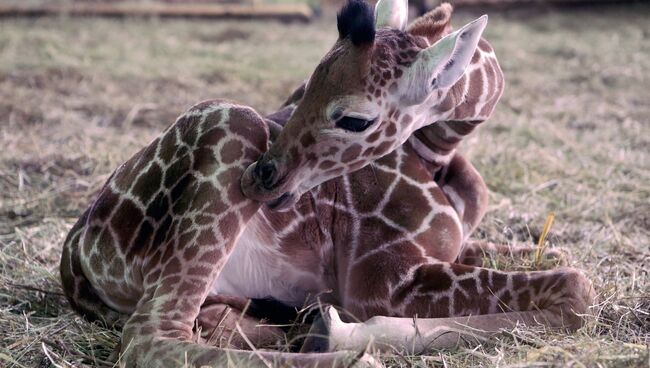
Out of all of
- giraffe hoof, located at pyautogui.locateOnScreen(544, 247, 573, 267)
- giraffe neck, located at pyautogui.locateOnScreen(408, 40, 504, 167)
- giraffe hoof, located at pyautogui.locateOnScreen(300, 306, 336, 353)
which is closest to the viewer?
giraffe hoof, located at pyautogui.locateOnScreen(300, 306, 336, 353)

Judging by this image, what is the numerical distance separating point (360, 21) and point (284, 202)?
0.80 m

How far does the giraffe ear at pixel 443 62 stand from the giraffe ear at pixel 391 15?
37 cm

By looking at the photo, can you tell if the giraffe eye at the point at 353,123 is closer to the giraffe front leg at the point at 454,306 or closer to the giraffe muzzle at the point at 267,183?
the giraffe muzzle at the point at 267,183

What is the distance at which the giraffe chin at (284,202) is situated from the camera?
3.59m

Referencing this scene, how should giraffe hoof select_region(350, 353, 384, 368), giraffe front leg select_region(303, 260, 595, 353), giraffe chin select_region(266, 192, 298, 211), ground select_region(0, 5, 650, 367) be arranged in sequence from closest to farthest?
giraffe hoof select_region(350, 353, 384, 368) < giraffe front leg select_region(303, 260, 595, 353) < giraffe chin select_region(266, 192, 298, 211) < ground select_region(0, 5, 650, 367)

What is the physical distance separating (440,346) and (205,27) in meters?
9.05

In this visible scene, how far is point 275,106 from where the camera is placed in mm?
8141

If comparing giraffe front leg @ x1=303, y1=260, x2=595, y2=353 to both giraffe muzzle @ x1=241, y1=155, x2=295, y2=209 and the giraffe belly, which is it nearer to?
the giraffe belly

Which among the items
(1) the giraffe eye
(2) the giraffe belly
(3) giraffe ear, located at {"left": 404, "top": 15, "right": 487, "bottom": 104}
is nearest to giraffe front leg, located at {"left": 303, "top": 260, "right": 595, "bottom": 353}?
(2) the giraffe belly

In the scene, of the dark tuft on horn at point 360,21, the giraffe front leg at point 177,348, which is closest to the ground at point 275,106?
the giraffe front leg at point 177,348

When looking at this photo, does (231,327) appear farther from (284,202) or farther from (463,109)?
(463,109)

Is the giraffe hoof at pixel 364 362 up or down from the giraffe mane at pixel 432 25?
down

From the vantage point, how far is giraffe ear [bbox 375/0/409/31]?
3898 millimetres

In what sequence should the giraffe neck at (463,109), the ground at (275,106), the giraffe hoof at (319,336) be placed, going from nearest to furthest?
the giraffe hoof at (319,336), the ground at (275,106), the giraffe neck at (463,109)
